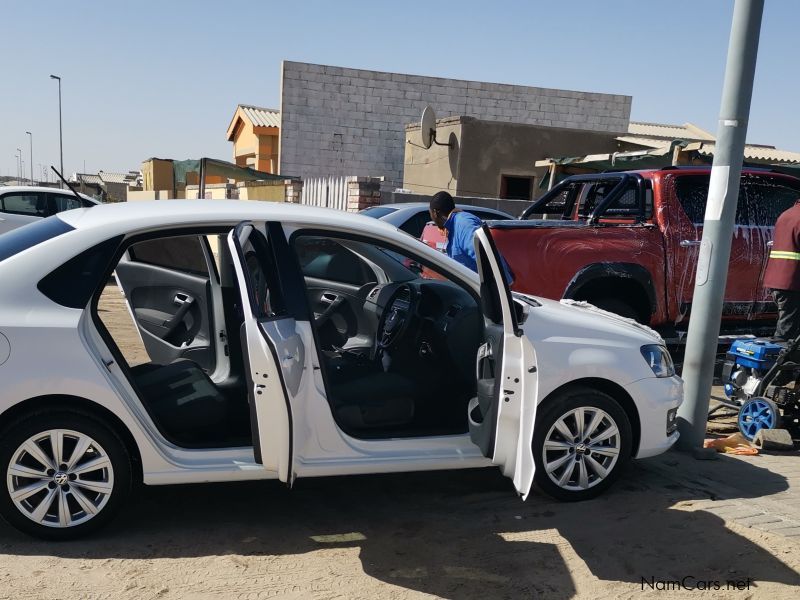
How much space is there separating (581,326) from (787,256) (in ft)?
9.32

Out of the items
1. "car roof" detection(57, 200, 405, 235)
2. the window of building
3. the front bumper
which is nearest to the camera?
"car roof" detection(57, 200, 405, 235)

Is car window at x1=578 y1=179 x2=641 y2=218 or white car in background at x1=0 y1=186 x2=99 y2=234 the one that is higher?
car window at x1=578 y1=179 x2=641 y2=218

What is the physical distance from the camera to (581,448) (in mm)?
4418

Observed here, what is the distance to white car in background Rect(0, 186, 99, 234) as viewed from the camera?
44.6ft

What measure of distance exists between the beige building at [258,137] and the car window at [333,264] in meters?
22.2

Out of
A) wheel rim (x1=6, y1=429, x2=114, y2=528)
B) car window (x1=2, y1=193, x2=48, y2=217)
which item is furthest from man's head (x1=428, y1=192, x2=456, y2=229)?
car window (x1=2, y1=193, x2=48, y2=217)

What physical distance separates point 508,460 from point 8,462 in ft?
7.81

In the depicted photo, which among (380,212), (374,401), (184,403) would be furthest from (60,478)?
(380,212)

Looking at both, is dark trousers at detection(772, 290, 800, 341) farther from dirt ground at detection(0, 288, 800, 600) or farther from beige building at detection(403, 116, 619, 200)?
beige building at detection(403, 116, 619, 200)

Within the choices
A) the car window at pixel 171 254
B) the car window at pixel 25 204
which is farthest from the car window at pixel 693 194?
the car window at pixel 25 204

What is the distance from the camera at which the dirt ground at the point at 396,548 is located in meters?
3.49

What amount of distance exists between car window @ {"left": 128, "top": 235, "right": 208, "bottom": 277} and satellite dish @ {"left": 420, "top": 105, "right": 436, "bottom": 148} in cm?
1395

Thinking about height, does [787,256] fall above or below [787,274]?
above

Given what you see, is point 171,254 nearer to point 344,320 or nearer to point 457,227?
point 344,320
